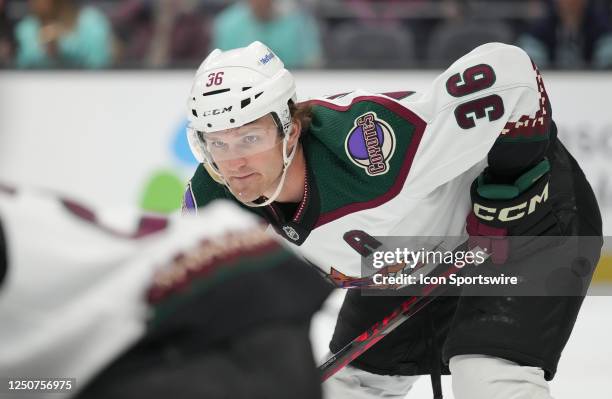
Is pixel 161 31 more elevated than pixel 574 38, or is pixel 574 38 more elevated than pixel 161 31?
pixel 574 38

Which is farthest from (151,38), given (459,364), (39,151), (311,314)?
(311,314)

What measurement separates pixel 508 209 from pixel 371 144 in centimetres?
35

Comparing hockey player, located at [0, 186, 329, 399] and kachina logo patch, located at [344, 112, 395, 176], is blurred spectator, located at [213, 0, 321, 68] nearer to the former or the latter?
kachina logo patch, located at [344, 112, 395, 176]

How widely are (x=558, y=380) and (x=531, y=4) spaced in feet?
8.69

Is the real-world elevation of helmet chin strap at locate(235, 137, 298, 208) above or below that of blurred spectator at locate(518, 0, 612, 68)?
above

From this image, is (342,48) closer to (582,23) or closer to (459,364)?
(582,23)

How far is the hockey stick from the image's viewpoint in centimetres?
240

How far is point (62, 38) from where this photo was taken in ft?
15.5

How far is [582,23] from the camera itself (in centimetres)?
455

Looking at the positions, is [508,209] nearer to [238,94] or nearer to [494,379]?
[494,379]

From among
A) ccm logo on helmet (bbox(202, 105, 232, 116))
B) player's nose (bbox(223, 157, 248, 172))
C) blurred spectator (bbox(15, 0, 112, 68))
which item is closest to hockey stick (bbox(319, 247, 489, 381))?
player's nose (bbox(223, 157, 248, 172))

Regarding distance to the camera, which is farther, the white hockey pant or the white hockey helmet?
the white hockey helmet

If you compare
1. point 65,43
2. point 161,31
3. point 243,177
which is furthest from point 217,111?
point 161,31

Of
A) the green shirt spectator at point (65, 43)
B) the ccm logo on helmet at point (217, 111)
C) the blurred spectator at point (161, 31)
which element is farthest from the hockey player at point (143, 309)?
the green shirt spectator at point (65, 43)
